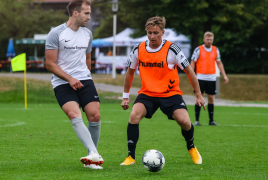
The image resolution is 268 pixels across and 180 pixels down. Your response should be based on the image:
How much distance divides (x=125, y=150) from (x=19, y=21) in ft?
134

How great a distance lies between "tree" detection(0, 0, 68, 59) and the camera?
44781 mm

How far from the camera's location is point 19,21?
1797 inches

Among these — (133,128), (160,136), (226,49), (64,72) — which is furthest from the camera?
(226,49)

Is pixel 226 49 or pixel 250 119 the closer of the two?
pixel 250 119

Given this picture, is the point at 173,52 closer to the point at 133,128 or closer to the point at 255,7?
the point at 133,128

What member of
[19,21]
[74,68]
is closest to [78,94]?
[74,68]

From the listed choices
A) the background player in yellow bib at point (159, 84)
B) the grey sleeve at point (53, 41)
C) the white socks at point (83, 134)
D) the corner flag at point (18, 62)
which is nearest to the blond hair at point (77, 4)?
the grey sleeve at point (53, 41)

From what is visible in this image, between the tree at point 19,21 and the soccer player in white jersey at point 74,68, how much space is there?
4017cm

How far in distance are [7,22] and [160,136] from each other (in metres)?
39.9

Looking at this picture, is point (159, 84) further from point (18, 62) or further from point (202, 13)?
point (202, 13)

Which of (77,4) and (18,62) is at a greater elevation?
(77,4)

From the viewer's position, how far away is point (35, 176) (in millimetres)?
5008

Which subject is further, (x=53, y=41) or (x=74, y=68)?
(x=74, y=68)

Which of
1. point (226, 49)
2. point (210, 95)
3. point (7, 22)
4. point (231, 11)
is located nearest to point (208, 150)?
point (210, 95)
